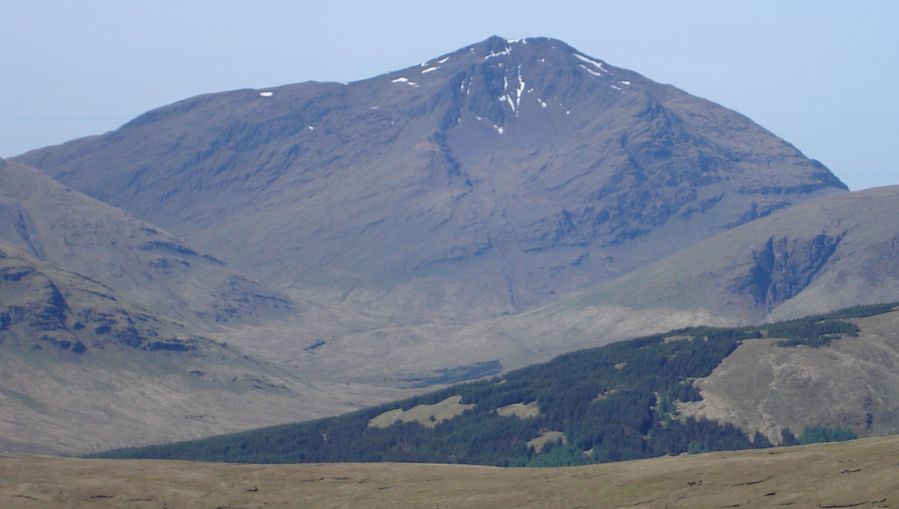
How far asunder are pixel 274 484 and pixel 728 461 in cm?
4351

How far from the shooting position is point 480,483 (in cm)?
14938

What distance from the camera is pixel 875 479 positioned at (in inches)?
5079

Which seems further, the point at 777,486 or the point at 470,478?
the point at 470,478

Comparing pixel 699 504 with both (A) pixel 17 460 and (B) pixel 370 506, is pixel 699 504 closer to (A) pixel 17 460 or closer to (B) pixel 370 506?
(B) pixel 370 506

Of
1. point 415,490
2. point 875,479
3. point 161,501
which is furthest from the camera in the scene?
point 415,490

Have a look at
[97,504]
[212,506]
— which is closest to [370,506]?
[212,506]

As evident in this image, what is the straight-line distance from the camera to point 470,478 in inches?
5989

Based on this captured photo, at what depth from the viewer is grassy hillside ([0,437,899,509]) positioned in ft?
437

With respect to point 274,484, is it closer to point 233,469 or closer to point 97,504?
point 233,469

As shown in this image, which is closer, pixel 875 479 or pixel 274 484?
pixel 875 479

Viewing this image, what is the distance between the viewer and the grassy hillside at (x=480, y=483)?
5241 inches

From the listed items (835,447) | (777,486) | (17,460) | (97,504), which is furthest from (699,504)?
(17,460)

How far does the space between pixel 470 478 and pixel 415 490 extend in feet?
24.6

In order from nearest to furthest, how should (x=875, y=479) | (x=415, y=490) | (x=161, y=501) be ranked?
1. (x=875, y=479)
2. (x=161, y=501)
3. (x=415, y=490)
